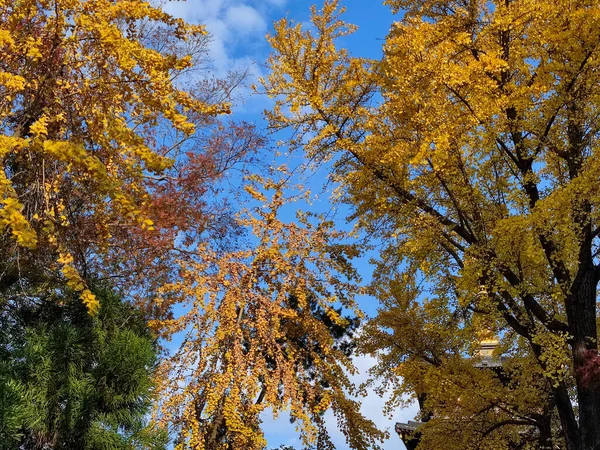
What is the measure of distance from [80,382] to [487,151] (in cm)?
544

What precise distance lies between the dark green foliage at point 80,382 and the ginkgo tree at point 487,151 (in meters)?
3.65

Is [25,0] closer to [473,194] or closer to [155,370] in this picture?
[155,370]

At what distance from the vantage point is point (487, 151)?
275 inches

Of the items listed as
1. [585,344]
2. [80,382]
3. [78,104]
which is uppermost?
[78,104]

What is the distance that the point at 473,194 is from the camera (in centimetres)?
712

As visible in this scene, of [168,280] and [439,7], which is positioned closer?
[439,7]

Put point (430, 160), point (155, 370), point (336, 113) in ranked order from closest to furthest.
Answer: point (155, 370), point (430, 160), point (336, 113)

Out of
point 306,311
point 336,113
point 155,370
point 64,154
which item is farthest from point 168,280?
point 64,154

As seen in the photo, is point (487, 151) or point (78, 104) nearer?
point (78, 104)

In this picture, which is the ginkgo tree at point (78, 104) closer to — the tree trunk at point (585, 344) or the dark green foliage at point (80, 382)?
the dark green foliage at point (80, 382)

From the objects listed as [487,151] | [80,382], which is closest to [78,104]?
[80,382]

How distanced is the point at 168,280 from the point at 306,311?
2.72 m

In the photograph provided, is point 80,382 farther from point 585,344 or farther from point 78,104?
point 585,344

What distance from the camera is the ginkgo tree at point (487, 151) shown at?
6359 mm
